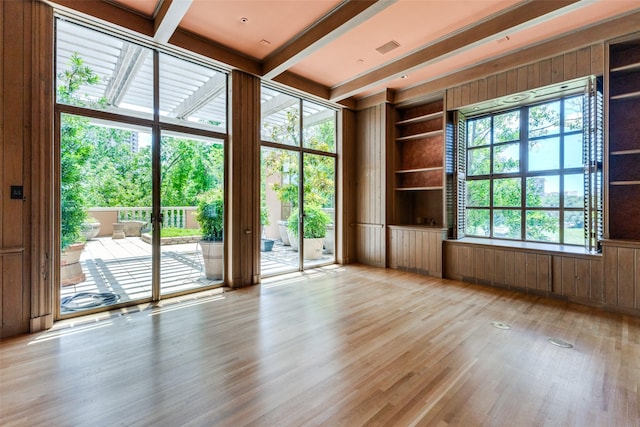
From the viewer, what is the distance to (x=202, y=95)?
4.38m

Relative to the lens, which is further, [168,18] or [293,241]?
[293,241]

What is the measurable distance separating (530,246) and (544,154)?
1.49 m

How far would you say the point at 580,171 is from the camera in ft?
14.0

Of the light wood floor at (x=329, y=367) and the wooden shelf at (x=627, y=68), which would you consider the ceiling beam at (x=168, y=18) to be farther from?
the wooden shelf at (x=627, y=68)

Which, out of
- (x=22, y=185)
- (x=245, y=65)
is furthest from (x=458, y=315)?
(x=22, y=185)

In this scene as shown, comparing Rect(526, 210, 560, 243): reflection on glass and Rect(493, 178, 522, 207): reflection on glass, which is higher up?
Rect(493, 178, 522, 207): reflection on glass

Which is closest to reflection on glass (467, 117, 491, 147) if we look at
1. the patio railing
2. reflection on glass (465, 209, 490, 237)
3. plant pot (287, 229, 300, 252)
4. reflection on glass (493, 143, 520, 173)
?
reflection on glass (493, 143, 520, 173)

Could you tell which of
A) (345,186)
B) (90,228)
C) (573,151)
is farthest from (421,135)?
(90,228)

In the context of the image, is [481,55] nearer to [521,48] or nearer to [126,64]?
[521,48]

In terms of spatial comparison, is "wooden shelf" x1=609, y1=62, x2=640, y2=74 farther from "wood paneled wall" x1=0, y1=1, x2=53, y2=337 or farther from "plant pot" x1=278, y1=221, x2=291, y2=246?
"wood paneled wall" x1=0, y1=1, x2=53, y2=337

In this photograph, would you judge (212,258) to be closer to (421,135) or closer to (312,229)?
(312,229)

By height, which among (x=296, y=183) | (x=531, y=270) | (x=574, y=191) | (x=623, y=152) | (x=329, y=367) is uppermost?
(x=623, y=152)

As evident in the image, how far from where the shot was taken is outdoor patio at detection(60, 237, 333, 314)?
11.5 ft

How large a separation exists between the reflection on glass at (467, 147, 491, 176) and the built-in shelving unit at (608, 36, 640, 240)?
1.63m
